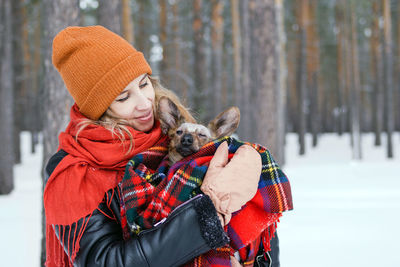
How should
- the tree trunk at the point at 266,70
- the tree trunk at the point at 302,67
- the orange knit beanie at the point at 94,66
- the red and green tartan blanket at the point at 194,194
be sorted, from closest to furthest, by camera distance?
the red and green tartan blanket at the point at 194,194
the orange knit beanie at the point at 94,66
the tree trunk at the point at 266,70
the tree trunk at the point at 302,67

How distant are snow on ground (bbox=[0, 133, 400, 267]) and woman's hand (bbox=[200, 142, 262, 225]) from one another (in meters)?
Answer: 2.71

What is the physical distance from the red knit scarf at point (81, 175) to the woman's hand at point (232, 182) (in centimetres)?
45

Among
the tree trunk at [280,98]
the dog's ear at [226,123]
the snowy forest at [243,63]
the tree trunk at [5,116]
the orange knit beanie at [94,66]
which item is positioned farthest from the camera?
the tree trunk at [5,116]

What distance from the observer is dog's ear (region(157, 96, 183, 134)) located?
204cm

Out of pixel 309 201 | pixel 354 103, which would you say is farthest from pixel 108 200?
pixel 354 103

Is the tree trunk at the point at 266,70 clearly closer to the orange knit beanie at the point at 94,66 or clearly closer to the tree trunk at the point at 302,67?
the orange knit beanie at the point at 94,66

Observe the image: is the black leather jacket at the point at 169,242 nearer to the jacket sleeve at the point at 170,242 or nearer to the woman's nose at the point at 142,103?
the jacket sleeve at the point at 170,242

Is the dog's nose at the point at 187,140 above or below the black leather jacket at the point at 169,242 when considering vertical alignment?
above

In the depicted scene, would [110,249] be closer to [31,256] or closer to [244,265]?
[244,265]

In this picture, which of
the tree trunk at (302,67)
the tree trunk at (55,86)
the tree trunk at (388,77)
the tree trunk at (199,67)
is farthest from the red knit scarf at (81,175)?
the tree trunk at (302,67)

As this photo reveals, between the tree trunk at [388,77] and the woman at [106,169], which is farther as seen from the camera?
the tree trunk at [388,77]

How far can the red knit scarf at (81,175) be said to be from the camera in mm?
1557

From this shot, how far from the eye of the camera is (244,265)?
165 cm

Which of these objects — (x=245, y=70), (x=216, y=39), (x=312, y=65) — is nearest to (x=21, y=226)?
(x=245, y=70)
